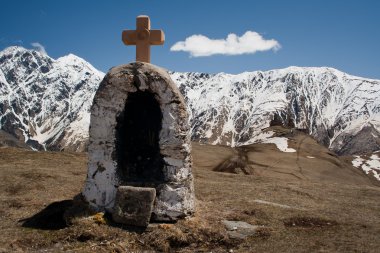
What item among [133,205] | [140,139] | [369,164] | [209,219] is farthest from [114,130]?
[369,164]

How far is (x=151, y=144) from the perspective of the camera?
15.0 m

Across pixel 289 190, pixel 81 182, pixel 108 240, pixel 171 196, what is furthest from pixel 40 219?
pixel 289 190

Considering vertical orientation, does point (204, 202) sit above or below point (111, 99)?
below

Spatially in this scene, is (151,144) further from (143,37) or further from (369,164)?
(369,164)

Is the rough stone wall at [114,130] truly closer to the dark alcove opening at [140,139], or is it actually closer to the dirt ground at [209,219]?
the dark alcove opening at [140,139]

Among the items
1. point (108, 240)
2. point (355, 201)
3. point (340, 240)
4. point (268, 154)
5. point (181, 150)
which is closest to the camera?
point (108, 240)

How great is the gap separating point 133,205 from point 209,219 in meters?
2.61

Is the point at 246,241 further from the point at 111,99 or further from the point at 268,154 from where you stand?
the point at 268,154

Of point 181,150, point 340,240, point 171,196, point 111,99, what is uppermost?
point 111,99

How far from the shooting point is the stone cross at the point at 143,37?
15773 millimetres

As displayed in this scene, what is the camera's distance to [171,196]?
46.0ft

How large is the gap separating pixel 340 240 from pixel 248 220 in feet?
9.98

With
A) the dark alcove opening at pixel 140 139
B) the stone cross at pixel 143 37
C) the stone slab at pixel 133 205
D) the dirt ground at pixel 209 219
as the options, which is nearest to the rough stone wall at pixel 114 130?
the dark alcove opening at pixel 140 139

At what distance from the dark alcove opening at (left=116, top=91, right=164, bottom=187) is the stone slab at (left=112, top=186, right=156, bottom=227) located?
0.94 meters
